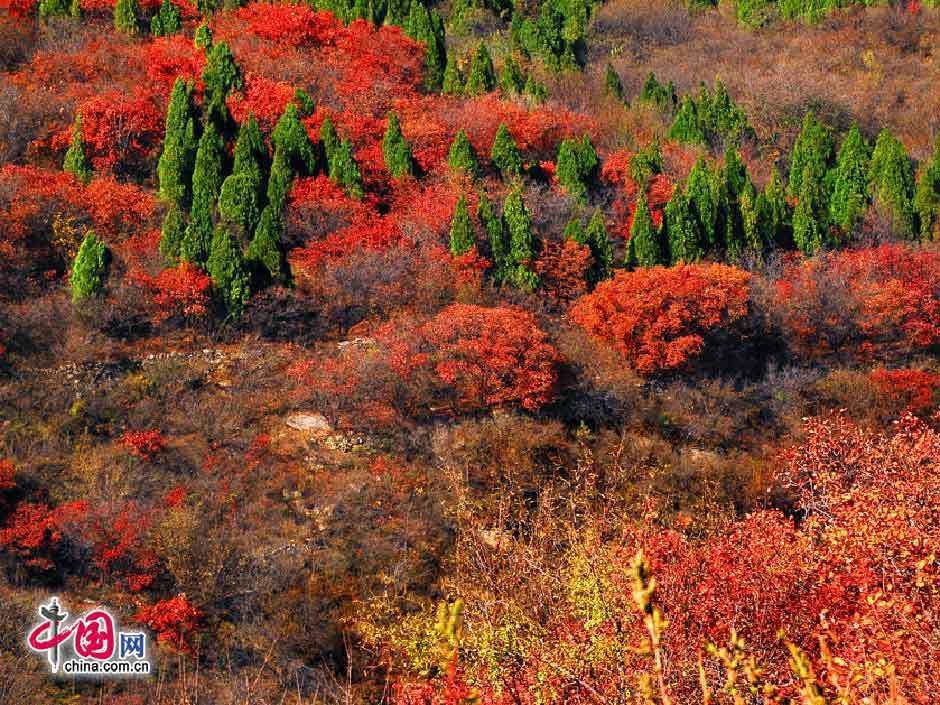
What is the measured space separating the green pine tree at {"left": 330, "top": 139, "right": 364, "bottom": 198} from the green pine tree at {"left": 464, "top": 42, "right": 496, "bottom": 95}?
392 inches

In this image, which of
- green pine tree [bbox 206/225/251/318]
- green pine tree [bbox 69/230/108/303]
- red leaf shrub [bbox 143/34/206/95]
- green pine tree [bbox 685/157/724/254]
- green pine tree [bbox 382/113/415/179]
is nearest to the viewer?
green pine tree [bbox 69/230/108/303]

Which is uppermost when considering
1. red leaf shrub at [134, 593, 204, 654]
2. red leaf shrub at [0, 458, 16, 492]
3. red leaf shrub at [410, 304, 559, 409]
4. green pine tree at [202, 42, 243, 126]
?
green pine tree at [202, 42, 243, 126]

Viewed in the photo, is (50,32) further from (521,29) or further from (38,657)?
(38,657)

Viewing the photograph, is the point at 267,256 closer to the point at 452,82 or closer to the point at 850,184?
the point at 452,82

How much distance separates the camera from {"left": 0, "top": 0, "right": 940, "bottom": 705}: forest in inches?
424

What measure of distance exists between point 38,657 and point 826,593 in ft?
32.6

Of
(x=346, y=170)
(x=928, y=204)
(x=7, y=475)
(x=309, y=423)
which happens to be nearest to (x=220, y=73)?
(x=346, y=170)

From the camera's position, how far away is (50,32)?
112 ft

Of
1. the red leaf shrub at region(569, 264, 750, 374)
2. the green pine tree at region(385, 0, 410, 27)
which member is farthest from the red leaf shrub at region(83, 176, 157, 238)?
the green pine tree at region(385, 0, 410, 27)

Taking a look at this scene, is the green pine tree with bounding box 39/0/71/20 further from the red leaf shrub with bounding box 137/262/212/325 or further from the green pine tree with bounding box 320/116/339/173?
the red leaf shrub with bounding box 137/262/212/325

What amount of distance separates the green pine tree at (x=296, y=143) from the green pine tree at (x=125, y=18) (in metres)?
10.2

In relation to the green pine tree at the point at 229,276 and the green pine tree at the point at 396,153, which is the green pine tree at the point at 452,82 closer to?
the green pine tree at the point at 396,153

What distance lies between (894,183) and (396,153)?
49.0 feet

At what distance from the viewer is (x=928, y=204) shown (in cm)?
3234
